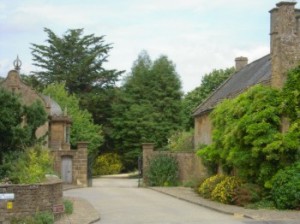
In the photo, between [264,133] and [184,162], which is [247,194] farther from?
[184,162]

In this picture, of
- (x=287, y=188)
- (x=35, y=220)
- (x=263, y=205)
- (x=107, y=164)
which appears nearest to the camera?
(x=35, y=220)

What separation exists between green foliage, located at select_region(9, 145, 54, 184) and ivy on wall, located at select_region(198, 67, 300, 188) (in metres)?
7.94

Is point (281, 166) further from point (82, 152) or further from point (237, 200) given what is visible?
point (82, 152)

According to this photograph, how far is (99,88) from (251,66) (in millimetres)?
32727

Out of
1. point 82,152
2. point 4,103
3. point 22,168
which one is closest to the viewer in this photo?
point 22,168

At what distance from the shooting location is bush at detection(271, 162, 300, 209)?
2153cm

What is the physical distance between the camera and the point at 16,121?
22.4 m

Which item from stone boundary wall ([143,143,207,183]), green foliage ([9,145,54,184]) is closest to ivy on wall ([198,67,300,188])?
green foliage ([9,145,54,184])

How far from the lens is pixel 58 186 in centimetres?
1866

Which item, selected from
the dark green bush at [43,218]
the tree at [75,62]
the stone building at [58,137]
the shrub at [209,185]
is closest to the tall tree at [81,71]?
the tree at [75,62]

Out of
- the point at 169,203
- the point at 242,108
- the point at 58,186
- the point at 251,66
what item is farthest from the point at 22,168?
the point at 251,66

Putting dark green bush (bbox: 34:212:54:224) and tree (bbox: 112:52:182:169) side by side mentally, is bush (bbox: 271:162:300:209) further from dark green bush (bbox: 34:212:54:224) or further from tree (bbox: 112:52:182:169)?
tree (bbox: 112:52:182:169)

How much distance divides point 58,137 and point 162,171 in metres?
12.1

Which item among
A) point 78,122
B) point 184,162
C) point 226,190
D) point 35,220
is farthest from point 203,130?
point 35,220
